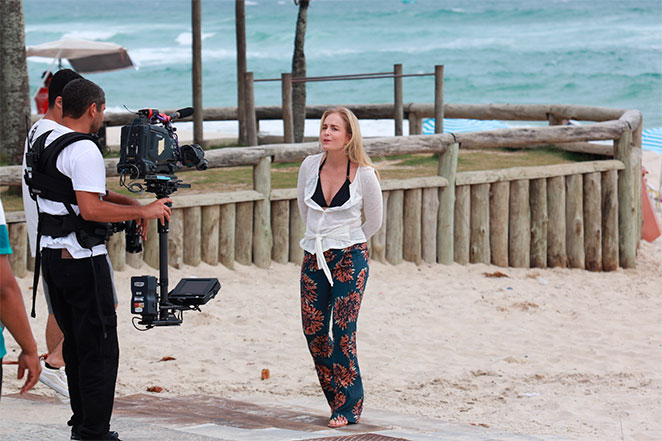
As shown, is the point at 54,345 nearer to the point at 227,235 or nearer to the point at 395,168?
the point at 227,235

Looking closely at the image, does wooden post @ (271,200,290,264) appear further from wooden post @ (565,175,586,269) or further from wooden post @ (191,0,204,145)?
wooden post @ (565,175,586,269)

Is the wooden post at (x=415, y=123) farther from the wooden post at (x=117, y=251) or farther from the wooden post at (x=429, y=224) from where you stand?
the wooden post at (x=117, y=251)

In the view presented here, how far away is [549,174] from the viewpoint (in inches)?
396

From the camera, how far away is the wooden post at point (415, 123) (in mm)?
13727

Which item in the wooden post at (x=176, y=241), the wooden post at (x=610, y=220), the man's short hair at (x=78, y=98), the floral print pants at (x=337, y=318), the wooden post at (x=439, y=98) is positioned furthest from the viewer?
the wooden post at (x=439, y=98)

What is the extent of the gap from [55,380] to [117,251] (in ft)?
9.51

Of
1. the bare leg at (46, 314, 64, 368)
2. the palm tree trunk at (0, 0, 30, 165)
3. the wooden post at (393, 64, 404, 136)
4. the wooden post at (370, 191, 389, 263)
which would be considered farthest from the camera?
the wooden post at (393, 64, 404, 136)

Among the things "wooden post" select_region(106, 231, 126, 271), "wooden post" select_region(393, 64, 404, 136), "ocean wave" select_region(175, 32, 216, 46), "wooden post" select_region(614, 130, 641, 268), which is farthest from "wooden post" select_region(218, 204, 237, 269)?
"ocean wave" select_region(175, 32, 216, 46)

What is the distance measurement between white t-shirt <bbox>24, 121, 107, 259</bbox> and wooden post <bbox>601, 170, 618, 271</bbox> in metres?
7.78

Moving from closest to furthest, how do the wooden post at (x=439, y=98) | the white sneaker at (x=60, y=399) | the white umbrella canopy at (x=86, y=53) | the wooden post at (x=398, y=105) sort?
the white sneaker at (x=60, y=399) < the wooden post at (x=439, y=98) < the wooden post at (x=398, y=105) < the white umbrella canopy at (x=86, y=53)

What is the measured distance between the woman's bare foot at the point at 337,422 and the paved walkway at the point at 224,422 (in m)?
0.06

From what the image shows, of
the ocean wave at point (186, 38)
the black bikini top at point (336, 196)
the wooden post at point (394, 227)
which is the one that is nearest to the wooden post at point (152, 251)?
the wooden post at point (394, 227)

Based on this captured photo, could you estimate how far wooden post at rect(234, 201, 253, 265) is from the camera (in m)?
8.70

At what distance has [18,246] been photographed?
7.61 m
